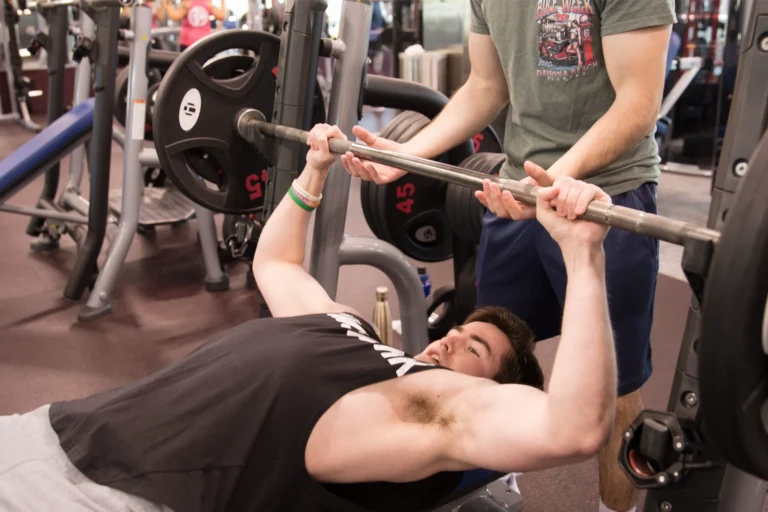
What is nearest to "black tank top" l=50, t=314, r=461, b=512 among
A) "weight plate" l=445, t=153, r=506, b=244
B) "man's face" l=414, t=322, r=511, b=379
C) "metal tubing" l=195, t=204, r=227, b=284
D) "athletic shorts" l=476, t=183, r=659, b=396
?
"man's face" l=414, t=322, r=511, b=379

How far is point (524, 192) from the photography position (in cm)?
116

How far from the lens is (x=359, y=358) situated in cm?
133

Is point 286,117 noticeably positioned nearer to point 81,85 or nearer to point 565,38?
point 565,38

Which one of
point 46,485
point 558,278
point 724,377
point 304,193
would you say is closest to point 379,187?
point 304,193

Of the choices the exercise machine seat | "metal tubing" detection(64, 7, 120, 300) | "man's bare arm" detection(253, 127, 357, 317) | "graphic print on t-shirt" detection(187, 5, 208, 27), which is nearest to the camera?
"man's bare arm" detection(253, 127, 357, 317)

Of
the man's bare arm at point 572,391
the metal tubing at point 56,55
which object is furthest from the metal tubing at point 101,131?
the man's bare arm at point 572,391

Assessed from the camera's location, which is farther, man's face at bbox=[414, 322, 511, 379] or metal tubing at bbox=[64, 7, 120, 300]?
metal tubing at bbox=[64, 7, 120, 300]

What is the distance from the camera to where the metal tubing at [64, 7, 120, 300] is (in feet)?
10.7

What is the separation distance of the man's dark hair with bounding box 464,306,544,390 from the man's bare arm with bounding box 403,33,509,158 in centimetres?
42

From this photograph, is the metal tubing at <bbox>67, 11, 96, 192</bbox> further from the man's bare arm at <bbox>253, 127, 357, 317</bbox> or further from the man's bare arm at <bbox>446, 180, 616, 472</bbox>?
the man's bare arm at <bbox>446, 180, 616, 472</bbox>

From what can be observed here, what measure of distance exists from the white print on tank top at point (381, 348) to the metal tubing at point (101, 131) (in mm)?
2201

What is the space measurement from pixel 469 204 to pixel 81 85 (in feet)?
8.10

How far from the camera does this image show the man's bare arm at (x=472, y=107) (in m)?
1.75

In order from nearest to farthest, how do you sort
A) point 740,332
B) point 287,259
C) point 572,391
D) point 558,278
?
point 740,332 < point 572,391 < point 558,278 < point 287,259
